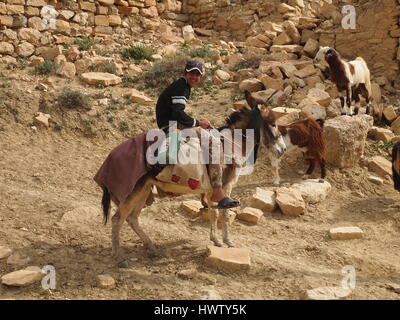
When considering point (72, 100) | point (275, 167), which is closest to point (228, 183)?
point (275, 167)

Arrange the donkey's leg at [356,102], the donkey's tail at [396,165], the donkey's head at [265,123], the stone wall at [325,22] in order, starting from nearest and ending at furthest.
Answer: the donkey's head at [265,123], the donkey's tail at [396,165], the donkey's leg at [356,102], the stone wall at [325,22]

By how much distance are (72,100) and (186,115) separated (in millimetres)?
5685

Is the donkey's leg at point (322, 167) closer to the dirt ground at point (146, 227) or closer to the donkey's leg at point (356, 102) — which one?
the dirt ground at point (146, 227)

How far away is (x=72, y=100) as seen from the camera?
1029 cm

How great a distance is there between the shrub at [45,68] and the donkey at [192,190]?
7.16 meters

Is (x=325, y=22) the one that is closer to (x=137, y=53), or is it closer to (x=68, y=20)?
(x=137, y=53)

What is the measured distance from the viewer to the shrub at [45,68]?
1159 centimetres

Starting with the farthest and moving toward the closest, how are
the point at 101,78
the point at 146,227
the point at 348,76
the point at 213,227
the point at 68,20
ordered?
the point at 68,20
the point at 101,78
the point at 348,76
the point at 146,227
the point at 213,227

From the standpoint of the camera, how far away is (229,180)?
6.01 metres

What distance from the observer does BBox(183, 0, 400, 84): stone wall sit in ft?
38.7

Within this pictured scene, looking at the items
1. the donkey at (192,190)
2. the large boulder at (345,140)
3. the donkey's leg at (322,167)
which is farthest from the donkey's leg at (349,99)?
the donkey at (192,190)

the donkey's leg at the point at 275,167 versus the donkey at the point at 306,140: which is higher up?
the donkey at the point at 306,140

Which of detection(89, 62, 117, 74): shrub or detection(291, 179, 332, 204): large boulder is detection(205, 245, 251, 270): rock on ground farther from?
detection(89, 62, 117, 74): shrub

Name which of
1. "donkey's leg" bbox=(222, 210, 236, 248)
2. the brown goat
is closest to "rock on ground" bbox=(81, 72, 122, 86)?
the brown goat
